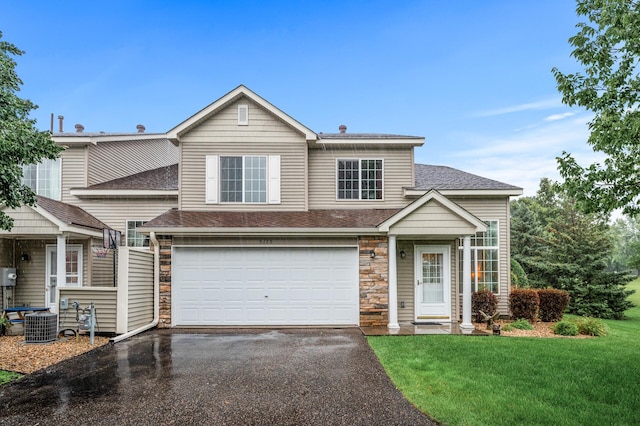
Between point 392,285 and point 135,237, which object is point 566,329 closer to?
point 392,285

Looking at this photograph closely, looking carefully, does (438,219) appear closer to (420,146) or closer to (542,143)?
(420,146)

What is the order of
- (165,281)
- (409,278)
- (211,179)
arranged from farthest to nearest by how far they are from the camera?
(211,179), (409,278), (165,281)

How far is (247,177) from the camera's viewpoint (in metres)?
12.2

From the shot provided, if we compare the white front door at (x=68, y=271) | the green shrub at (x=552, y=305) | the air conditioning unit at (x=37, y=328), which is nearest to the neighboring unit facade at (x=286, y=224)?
the white front door at (x=68, y=271)

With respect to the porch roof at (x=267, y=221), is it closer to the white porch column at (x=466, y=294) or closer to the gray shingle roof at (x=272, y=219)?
the gray shingle roof at (x=272, y=219)

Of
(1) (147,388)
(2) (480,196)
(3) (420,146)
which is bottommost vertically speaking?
(1) (147,388)

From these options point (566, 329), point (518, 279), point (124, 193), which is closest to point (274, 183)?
point (124, 193)

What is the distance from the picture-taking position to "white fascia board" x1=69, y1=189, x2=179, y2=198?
1265 cm

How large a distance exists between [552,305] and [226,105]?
11818 millimetres

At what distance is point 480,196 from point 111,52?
54.5 feet

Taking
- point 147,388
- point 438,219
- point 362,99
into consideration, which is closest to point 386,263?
point 438,219

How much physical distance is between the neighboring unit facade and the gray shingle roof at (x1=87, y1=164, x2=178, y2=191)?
96 millimetres

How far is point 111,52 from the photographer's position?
58.6 ft

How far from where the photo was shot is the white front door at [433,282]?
38.1 ft
